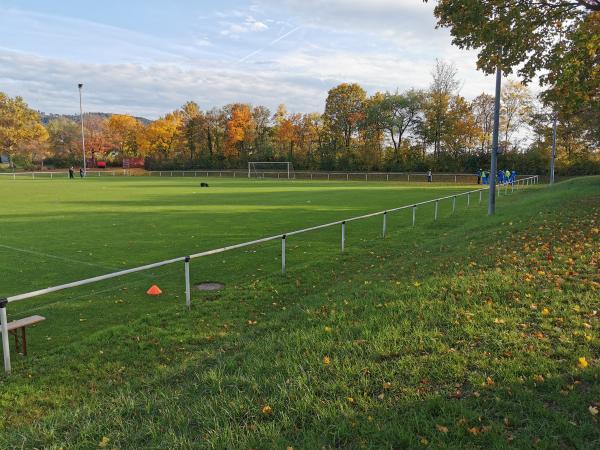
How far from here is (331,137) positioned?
2980 inches

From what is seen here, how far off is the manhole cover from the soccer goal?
5765 cm

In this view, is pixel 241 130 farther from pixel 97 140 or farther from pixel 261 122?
pixel 97 140

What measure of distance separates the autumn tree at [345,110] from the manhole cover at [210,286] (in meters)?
66.0

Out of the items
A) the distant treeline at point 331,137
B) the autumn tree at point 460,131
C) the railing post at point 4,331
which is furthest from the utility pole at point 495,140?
the autumn tree at point 460,131

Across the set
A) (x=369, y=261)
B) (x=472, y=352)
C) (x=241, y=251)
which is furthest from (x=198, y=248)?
(x=472, y=352)

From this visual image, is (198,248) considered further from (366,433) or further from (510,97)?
(510,97)

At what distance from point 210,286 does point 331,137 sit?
69140 millimetres

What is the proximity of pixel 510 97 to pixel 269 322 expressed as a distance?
71.5 m

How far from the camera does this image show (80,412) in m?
4.11

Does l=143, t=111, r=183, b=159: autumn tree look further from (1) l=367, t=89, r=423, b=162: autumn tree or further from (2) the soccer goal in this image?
(1) l=367, t=89, r=423, b=162: autumn tree

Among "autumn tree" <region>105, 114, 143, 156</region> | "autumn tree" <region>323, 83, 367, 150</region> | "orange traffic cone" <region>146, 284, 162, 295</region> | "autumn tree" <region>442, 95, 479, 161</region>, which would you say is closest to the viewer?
"orange traffic cone" <region>146, 284, 162, 295</region>

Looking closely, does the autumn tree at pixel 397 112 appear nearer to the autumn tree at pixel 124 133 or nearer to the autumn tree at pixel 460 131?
the autumn tree at pixel 460 131

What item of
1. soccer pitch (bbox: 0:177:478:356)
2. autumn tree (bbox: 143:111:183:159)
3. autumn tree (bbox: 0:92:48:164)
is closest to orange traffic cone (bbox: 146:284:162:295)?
soccer pitch (bbox: 0:177:478:356)

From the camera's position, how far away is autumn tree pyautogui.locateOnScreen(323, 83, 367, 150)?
72875 millimetres
